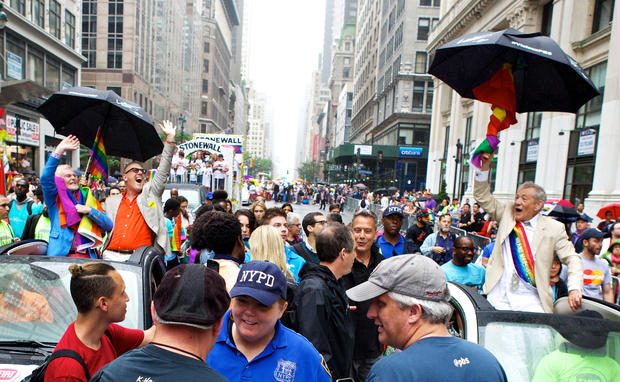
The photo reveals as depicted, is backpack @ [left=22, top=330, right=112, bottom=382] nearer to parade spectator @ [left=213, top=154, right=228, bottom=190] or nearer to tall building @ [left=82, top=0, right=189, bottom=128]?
parade spectator @ [left=213, top=154, right=228, bottom=190]

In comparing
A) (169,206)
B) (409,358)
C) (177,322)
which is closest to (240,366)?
(177,322)

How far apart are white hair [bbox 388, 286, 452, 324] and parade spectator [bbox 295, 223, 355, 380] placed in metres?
0.92

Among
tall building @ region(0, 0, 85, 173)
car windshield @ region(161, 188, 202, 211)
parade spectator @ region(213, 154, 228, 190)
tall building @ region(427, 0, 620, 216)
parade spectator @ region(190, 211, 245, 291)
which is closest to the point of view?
parade spectator @ region(190, 211, 245, 291)

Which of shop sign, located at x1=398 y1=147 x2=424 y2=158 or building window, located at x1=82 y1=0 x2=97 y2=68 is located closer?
shop sign, located at x1=398 y1=147 x2=424 y2=158

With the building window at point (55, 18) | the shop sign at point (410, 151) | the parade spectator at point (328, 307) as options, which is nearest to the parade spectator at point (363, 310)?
the parade spectator at point (328, 307)

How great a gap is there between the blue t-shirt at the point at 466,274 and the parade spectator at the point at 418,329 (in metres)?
3.33

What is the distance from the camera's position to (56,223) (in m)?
4.50

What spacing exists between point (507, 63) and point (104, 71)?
5577cm

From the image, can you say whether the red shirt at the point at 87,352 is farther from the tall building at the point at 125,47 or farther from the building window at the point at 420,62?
the tall building at the point at 125,47

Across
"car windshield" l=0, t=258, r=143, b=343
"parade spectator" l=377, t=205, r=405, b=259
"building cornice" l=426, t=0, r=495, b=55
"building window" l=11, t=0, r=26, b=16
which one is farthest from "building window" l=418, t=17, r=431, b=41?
"car windshield" l=0, t=258, r=143, b=343

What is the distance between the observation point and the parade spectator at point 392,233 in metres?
6.11

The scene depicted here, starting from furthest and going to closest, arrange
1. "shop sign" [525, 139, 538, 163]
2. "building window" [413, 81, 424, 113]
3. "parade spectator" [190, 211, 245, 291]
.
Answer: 1. "building window" [413, 81, 424, 113]
2. "shop sign" [525, 139, 538, 163]
3. "parade spectator" [190, 211, 245, 291]

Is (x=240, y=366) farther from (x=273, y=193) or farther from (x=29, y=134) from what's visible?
(x=273, y=193)

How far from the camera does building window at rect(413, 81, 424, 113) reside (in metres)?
50.2
